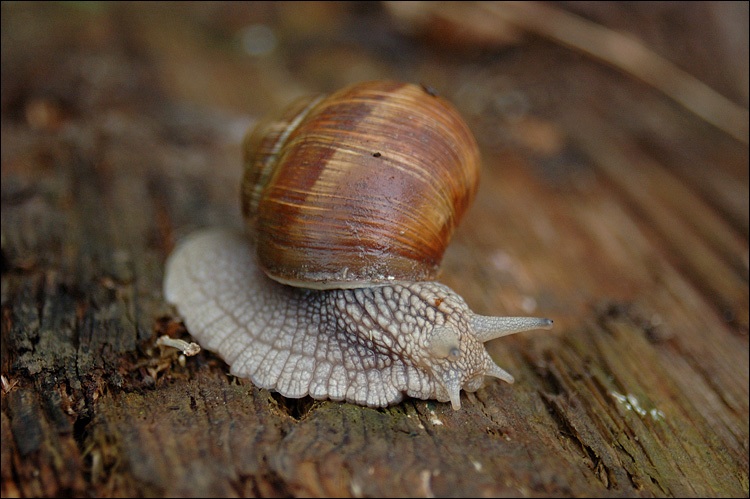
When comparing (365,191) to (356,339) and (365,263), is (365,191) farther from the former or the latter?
(356,339)

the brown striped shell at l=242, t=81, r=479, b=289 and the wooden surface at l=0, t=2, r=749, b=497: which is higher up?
the brown striped shell at l=242, t=81, r=479, b=289

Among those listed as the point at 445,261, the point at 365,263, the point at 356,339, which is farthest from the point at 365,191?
the point at 445,261

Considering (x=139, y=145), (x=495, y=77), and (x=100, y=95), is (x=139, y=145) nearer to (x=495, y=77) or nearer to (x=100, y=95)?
(x=100, y=95)

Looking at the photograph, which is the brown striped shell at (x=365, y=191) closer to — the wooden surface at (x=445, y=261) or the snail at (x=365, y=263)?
the snail at (x=365, y=263)

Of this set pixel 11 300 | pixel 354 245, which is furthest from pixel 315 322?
pixel 11 300

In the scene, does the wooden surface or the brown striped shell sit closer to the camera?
the wooden surface

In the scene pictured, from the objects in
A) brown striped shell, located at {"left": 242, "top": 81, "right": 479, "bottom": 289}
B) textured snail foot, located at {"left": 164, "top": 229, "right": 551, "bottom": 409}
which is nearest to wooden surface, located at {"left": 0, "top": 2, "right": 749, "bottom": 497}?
textured snail foot, located at {"left": 164, "top": 229, "right": 551, "bottom": 409}

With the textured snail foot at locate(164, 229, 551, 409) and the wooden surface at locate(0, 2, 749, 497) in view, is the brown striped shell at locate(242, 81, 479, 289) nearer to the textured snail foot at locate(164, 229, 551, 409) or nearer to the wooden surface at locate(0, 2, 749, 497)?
the textured snail foot at locate(164, 229, 551, 409)

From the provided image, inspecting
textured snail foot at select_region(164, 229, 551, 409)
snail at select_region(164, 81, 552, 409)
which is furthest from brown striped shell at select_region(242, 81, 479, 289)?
textured snail foot at select_region(164, 229, 551, 409)
